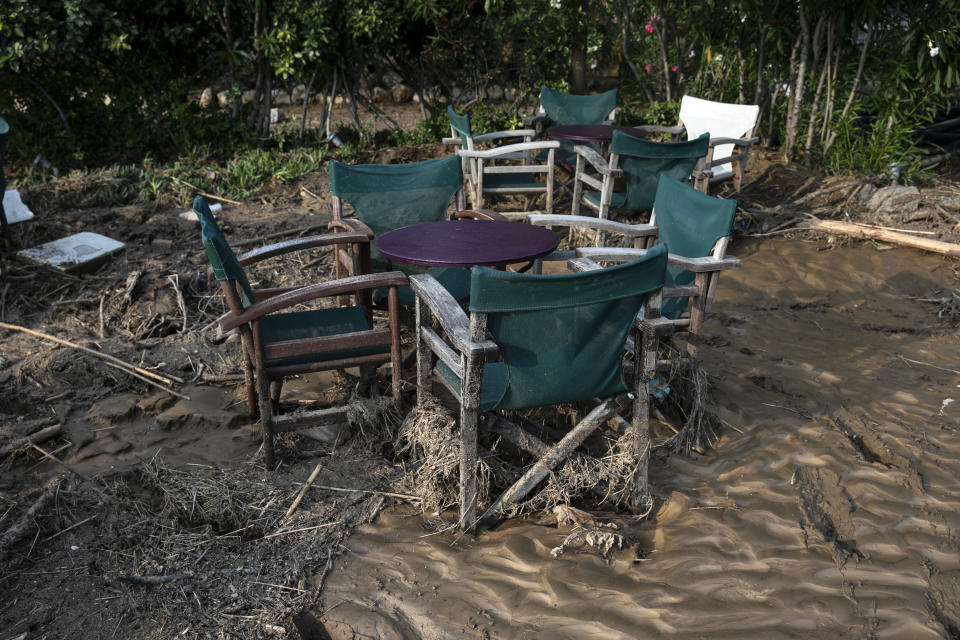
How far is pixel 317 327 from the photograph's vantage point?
345 centimetres

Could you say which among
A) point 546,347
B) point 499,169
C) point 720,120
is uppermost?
point 720,120

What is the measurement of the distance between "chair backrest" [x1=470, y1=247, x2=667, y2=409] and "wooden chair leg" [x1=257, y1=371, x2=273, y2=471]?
1.08 metres

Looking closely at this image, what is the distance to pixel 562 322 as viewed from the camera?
97.2 inches

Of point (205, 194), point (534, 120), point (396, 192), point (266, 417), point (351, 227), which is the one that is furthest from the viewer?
point (534, 120)

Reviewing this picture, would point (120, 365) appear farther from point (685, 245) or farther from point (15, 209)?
point (685, 245)

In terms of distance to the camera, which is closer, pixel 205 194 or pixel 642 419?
pixel 642 419

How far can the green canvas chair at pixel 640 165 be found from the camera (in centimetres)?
497

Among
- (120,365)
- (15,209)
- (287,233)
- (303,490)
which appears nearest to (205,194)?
(287,233)

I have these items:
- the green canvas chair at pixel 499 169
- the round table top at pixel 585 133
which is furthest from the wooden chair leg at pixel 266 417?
the round table top at pixel 585 133

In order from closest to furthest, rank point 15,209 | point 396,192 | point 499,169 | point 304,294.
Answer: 1. point 304,294
2. point 396,192
3. point 15,209
4. point 499,169

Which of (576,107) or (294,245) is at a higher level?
(576,107)

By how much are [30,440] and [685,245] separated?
126 inches

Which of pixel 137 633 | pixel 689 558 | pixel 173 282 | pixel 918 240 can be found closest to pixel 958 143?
pixel 918 240

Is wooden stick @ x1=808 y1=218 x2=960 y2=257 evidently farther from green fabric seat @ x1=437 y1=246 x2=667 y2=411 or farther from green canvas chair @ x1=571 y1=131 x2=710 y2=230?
green fabric seat @ x1=437 y1=246 x2=667 y2=411
